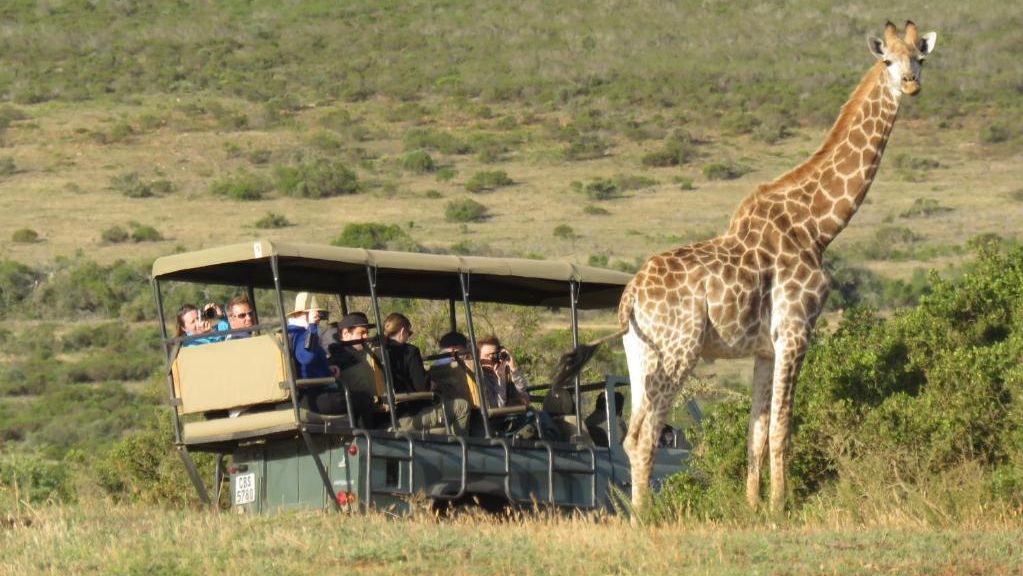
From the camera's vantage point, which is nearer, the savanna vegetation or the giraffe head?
the savanna vegetation

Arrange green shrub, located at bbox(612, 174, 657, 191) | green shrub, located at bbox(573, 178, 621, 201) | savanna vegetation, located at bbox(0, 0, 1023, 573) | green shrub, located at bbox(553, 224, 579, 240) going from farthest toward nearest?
green shrub, located at bbox(612, 174, 657, 191) < green shrub, located at bbox(573, 178, 621, 201) < green shrub, located at bbox(553, 224, 579, 240) < savanna vegetation, located at bbox(0, 0, 1023, 573)

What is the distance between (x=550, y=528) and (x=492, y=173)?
1609 inches

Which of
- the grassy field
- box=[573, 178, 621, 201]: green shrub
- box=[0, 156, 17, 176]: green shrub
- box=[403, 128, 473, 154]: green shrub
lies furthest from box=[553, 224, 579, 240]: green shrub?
the grassy field

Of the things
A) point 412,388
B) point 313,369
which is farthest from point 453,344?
point 313,369

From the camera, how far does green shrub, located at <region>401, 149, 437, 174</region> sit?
5278 centimetres

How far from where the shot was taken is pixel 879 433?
1151cm

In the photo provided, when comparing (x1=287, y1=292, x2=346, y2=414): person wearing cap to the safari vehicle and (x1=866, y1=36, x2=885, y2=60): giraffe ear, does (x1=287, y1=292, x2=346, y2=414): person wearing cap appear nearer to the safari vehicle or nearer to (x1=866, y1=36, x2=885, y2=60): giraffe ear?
the safari vehicle

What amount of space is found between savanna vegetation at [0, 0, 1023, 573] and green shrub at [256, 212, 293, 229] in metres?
0.12

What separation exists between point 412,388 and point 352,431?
3.59 feet

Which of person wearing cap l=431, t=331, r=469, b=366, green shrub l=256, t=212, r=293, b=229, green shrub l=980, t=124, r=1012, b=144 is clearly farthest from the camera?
green shrub l=980, t=124, r=1012, b=144

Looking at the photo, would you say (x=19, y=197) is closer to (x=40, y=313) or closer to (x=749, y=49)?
(x=40, y=313)

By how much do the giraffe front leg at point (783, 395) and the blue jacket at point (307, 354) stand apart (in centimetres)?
309

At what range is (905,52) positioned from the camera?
37.6 ft

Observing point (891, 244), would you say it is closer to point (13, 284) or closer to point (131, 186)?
point (13, 284)
